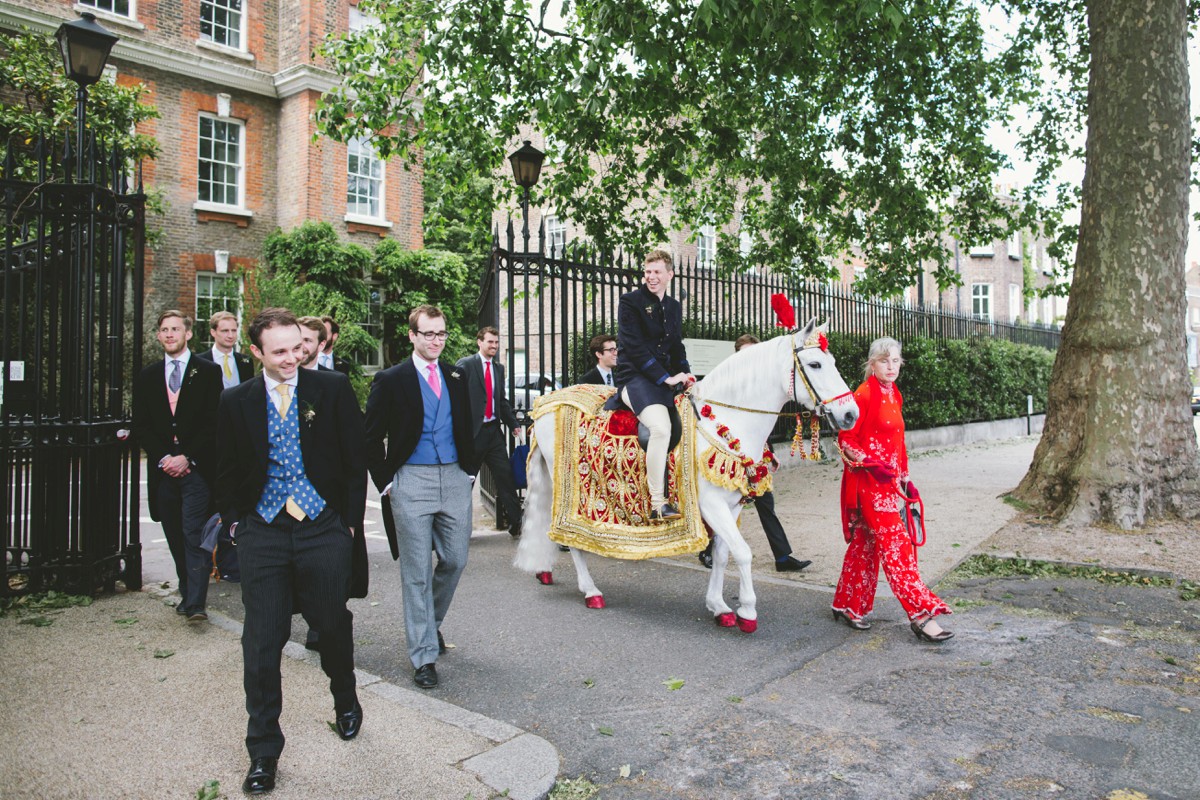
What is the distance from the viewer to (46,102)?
50.8 ft

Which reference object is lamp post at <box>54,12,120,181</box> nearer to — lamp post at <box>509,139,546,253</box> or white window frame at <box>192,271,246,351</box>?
lamp post at <box>509,139,546,253</box>

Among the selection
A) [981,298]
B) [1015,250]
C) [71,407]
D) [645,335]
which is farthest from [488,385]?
[1015,250]

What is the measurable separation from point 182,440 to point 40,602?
1.61m

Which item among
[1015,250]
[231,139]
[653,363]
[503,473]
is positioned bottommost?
[503,473]

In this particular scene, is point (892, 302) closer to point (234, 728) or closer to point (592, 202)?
point (592, 202)

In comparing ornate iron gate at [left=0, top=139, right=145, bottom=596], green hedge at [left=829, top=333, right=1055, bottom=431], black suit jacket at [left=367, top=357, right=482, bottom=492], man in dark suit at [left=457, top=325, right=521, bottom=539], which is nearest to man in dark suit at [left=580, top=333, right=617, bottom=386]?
man in dark suit at [left=457, top=325, right=521, bottom=539]

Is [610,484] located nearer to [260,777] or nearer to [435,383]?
[435,383]

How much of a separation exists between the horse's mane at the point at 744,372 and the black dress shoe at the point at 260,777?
3626 millimetres

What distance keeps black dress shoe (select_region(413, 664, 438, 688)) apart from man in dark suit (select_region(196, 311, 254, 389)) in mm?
2823

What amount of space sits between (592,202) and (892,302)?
7.30 meters

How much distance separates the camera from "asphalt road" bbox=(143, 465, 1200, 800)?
357 cm

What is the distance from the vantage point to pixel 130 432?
20.6 ft

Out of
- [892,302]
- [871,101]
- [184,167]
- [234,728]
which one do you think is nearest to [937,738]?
[234,728]

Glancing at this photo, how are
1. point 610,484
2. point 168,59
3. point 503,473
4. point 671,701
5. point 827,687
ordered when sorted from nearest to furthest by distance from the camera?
point 671,701, point 827,687, point 610,484, point 503,473, point 168,59
